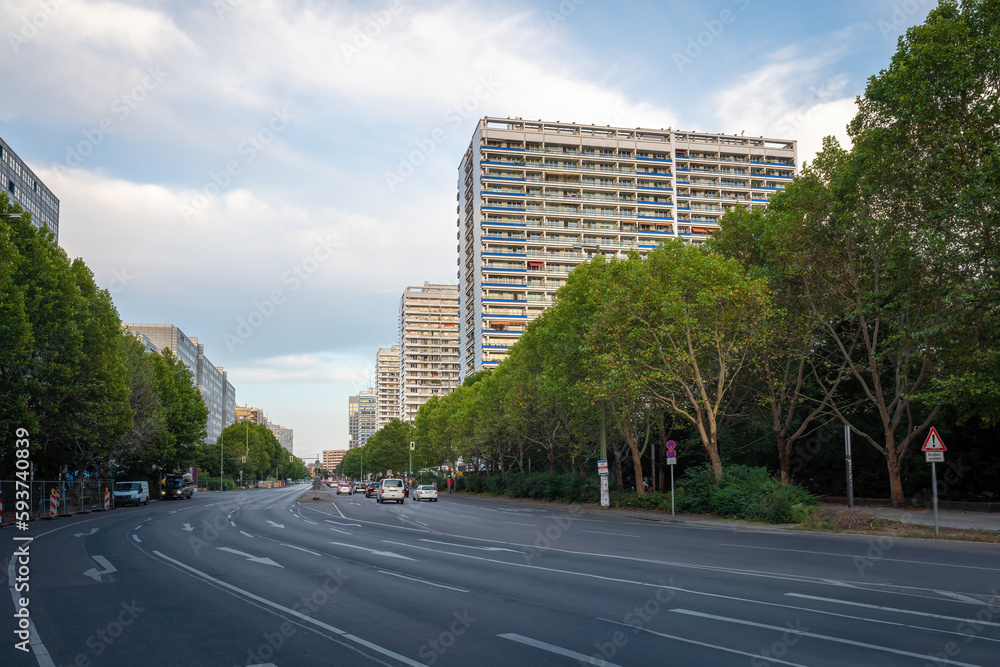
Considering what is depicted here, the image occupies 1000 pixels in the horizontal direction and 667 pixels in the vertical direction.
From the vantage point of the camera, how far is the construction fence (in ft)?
96.6

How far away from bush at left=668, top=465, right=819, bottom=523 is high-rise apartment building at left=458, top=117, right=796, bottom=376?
8164 centimetres

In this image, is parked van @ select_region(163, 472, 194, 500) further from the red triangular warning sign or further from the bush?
the red triangular warning sign

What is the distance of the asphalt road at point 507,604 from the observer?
7.21m

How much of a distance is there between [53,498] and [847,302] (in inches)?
1570

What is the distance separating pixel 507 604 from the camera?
9.80m

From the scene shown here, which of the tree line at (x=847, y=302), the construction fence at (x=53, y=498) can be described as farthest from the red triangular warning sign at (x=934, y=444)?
the construction fence at (x=53, y=498)

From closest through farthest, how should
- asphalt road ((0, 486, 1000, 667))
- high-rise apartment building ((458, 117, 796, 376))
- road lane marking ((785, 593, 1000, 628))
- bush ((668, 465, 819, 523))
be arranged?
1. asphalt road ((0, 486, 1000, 667))
2. road lane marking ((785, 593, 1000, 628))
3. bush ((668, 465, 819, 523))
4. high-rise apartment building ((458, 117, 796, 376))

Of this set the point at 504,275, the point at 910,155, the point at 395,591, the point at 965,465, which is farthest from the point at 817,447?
the point at 504,275

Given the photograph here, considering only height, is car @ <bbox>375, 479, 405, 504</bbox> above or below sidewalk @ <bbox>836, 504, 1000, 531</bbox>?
below

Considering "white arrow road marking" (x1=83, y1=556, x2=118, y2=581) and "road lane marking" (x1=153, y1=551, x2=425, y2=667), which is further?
"white arrow road marking" (x1=83, y1=556, x2=118, y2=581)

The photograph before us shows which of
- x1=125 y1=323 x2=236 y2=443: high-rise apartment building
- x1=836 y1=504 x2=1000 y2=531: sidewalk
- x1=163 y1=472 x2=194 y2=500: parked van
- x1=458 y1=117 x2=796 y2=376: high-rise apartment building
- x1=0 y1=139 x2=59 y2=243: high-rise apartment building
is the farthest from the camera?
x1=125 y1=323 x2=236 y2=443: high-rise apartment building

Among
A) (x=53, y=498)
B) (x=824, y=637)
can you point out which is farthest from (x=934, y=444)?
(x=53, y=498)

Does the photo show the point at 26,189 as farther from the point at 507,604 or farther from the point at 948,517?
the point at 948,517

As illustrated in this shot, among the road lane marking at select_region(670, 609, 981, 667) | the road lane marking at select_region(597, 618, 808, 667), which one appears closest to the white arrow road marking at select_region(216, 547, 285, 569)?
the road lane marking at select_region(597, 618, 808, 667)
